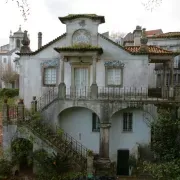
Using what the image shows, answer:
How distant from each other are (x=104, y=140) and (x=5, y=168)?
676cm

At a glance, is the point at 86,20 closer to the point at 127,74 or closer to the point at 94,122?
the point at 127,74

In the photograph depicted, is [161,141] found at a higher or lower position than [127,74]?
lower

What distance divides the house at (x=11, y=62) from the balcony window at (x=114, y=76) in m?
39.8

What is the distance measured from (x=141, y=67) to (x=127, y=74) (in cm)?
115

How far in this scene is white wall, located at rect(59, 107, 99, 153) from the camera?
22203 millimetres

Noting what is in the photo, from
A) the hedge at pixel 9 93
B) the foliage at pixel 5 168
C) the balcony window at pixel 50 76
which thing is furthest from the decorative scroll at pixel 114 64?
the hedge at pixel 9 93

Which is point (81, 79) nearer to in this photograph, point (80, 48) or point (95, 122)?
point (80, 48)

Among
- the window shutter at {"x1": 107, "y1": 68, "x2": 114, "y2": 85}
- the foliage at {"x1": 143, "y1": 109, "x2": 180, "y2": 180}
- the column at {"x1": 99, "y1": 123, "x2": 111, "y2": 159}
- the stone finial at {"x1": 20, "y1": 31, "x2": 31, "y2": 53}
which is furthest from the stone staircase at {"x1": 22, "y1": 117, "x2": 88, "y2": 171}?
the stone finial at {"x1": 20, "y1": 31, "x2": 31, "y2": 53}

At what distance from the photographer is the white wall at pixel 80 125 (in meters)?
22.2

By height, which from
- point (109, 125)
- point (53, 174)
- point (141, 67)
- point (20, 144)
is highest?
point (141, 67)

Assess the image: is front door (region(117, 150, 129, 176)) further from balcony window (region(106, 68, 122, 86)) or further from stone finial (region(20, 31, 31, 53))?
stone finial (region(20, 31, 31, 53))

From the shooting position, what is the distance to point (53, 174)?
59.3 feet

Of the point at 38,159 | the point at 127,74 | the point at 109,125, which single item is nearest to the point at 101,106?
the point at 109,125

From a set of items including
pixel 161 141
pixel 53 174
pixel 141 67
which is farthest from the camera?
pixel 141 67
